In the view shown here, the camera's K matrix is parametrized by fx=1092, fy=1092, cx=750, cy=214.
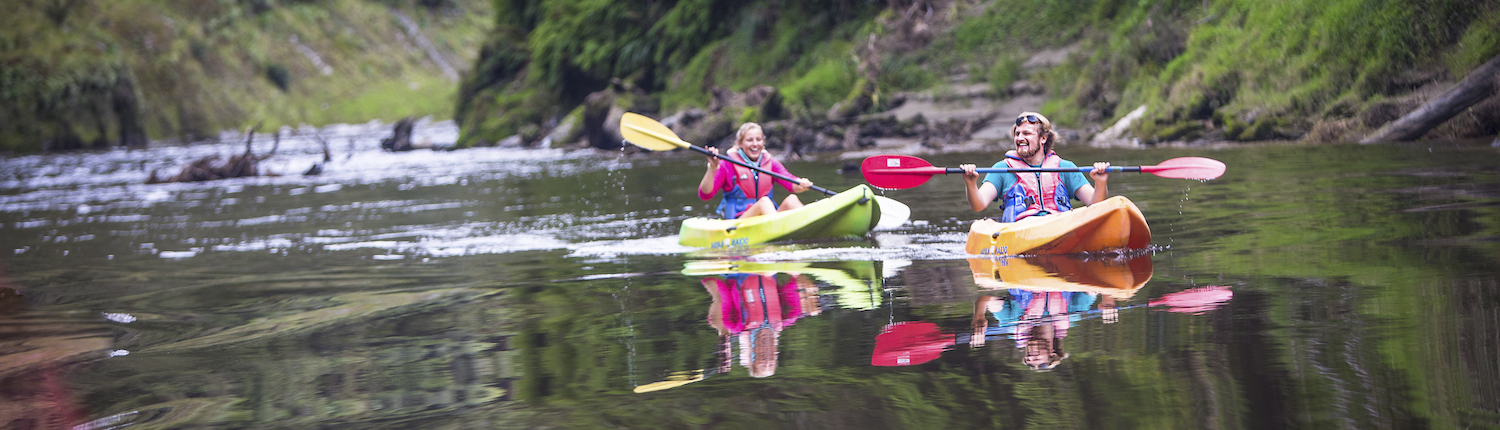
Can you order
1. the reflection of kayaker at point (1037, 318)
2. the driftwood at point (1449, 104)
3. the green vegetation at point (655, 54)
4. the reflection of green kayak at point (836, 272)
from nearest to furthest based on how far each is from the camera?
the reflection of kayaker at point (1037, 318)
the reflection of green kayak at point (836, 272)
the driftwood at point (1449, 104)
the green vegetation at point (655, 54)

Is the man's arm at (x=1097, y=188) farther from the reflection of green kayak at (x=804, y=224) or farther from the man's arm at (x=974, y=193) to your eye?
the reflection of green kayak at (x=804, y=224)

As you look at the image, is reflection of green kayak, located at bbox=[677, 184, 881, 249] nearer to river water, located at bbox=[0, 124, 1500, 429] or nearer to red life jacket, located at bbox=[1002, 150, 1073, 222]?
river water, located at bbox=[0, 124, 1500, 429]

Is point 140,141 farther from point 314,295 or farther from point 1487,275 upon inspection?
point 1487,275

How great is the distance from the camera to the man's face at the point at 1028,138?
6.29 m

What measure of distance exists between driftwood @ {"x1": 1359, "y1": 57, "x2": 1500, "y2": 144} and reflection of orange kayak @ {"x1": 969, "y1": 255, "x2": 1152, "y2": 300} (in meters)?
6.43

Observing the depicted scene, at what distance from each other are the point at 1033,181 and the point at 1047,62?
54.6 ft

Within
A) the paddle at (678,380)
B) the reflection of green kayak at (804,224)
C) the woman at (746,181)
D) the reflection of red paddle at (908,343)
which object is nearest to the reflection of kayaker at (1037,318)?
the reflection of red paddle at (908,343)

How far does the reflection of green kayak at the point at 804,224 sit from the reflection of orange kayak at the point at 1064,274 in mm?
1738

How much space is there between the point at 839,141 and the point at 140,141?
4066cm

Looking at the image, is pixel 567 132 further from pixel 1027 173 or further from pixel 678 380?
pixel 678 380

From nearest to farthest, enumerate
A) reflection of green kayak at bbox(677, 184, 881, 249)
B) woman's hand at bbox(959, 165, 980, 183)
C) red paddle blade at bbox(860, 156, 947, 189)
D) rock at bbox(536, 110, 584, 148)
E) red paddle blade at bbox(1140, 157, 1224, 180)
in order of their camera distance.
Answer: woman's hand at bbox(959, 165, 980, 183)
red paddle blade at bbox(1140, 157, 1224, 180)
red paddle blade at bbox(860, 156, 947, 189)
reflection of green kayak at bbox(677, 184, 881, 249)
rock at bbox(536, 110, 584, 148)

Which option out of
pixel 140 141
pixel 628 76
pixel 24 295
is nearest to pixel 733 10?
pixel 628 76

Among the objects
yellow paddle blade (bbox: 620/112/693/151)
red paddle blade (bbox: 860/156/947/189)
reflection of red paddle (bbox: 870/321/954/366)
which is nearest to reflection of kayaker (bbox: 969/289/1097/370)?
reflection of red paddle (bbox: 870/321/954/366)

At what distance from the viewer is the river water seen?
3.02 metres
